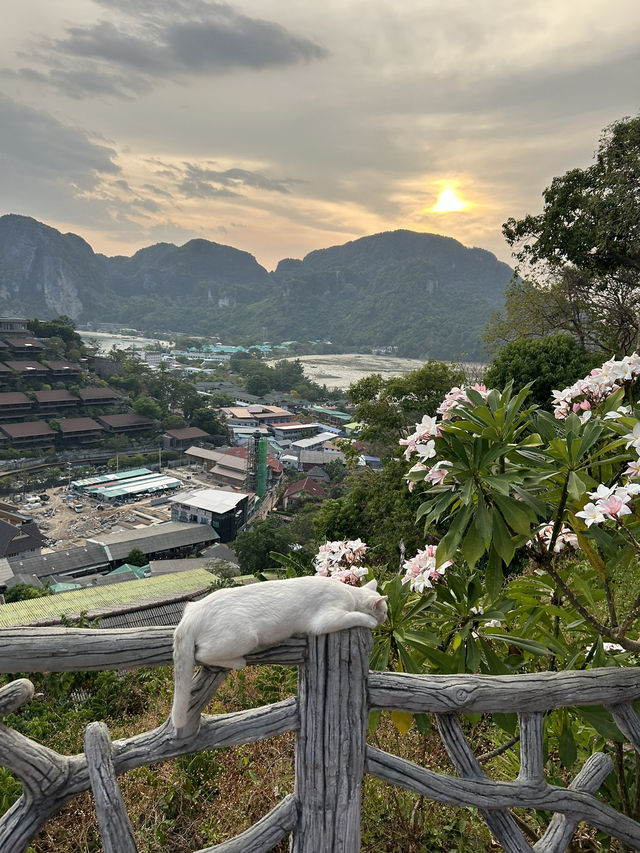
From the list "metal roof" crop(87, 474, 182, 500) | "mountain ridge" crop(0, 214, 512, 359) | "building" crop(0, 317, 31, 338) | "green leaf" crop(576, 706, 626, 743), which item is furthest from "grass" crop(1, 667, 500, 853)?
"mountain ridge" crop(0, 214, 512, 359)

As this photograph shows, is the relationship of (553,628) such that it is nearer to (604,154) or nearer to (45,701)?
(45,701)

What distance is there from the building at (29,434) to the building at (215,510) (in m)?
9.49

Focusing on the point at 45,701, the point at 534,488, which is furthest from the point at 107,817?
the point at 45,701

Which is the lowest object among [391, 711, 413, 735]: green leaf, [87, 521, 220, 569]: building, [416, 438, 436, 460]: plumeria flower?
[87, 521, 220, 569]: building

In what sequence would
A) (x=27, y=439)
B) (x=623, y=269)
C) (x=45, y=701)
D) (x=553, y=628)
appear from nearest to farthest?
(x=553, y=628)
(x=45, y=701)
(x=623, y=269)
(x=27, y=439)

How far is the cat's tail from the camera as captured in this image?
65cm

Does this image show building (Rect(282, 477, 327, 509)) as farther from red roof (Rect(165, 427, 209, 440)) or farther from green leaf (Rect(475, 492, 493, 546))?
green leaf (Rect(475, 492, 493, 546))

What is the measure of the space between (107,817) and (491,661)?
0.71 meters

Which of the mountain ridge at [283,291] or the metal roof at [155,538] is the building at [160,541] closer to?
the metal roof at [155,538]

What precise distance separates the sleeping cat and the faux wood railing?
0.03 meters

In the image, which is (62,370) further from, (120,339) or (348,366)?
(120,339)

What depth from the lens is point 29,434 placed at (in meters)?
23.5

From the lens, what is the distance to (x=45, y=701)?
2809 mm

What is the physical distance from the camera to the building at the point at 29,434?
76.3ft
